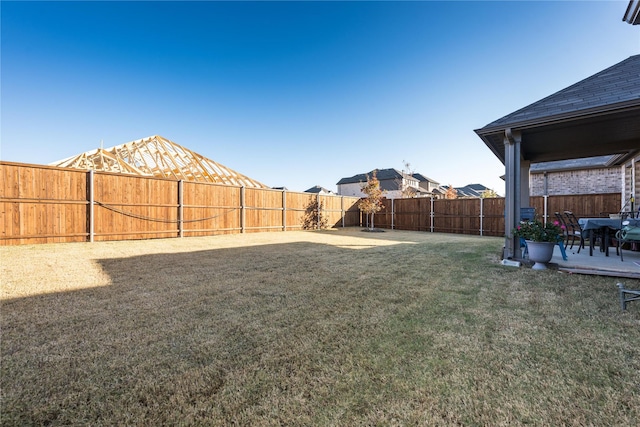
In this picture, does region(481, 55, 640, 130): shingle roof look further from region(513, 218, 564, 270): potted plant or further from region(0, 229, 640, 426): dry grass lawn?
region(0, 229, 640, 426): dry grass lawn

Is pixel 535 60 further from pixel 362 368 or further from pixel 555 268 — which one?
pixel 362 368

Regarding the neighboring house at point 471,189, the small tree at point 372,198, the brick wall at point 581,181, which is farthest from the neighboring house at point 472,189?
the small tree at point 372,198

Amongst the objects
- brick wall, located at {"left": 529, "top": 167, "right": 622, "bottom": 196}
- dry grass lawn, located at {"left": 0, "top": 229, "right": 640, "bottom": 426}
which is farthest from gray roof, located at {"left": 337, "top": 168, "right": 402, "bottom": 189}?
dry grass lawn, located at {"left": 0, "top": 229, "right": 640, "bottom": 426}

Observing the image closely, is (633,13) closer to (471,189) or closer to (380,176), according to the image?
(380,176)

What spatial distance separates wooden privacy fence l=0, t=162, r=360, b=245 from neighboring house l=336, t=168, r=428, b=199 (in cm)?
2224

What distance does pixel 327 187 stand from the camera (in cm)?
4416

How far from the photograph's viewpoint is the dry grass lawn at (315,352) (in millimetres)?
1293

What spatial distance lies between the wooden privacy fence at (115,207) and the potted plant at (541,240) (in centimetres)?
949

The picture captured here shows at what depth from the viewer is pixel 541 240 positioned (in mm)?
4465

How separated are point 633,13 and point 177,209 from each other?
1213cm

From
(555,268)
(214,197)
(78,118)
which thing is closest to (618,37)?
(555,268)

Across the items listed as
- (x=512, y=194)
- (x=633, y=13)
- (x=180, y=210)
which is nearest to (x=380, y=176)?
(x=180, y=210)

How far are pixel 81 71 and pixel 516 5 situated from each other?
1427 centimetres

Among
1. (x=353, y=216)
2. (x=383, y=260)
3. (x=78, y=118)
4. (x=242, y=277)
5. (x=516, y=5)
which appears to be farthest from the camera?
(x=353, y=216)
